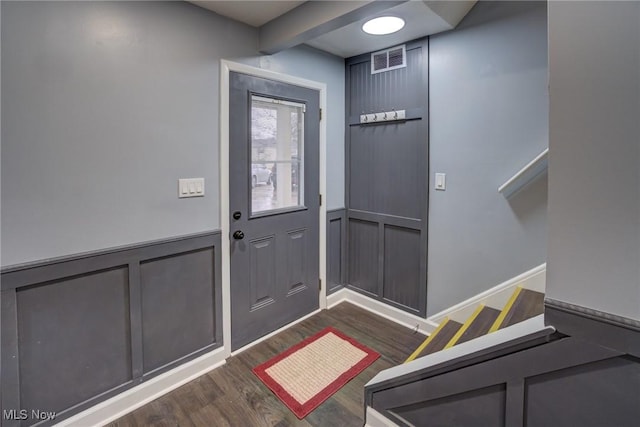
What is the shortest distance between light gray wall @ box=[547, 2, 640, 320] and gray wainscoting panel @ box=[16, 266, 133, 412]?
2000mm

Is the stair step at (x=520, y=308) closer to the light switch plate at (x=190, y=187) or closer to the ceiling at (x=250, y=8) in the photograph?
the light switch plate at (x=190, y=187)

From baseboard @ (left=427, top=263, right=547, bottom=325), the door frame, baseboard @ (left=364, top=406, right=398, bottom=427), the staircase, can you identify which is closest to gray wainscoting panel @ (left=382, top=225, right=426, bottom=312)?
baseboard @ (left=427, top=263, right=547, bottom=325)

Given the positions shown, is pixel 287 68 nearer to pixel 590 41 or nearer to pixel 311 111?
pixel 311 111

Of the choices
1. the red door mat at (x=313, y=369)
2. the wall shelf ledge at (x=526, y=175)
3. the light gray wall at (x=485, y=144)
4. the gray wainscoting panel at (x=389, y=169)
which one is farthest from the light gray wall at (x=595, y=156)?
the gray wainscoting panel at (x=389, y=169)

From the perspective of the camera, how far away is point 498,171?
2.15m

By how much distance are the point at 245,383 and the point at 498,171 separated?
2196 mm

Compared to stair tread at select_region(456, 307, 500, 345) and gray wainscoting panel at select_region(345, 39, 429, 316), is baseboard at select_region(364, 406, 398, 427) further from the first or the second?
gray wainscoting panel at select_region(345, 39, 429, 316)

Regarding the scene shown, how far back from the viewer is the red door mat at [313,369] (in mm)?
1949

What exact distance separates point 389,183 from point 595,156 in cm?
215

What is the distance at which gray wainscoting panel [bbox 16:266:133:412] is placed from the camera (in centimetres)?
151

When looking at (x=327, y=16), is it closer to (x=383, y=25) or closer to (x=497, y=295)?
(x=383, y=25)

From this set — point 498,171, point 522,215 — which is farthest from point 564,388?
point 498,171

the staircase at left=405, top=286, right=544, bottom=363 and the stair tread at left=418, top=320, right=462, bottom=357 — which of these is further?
the stair tread at left=418, top=320, right=462, bottom=357

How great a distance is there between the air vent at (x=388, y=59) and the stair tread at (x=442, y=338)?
6.78 feet
